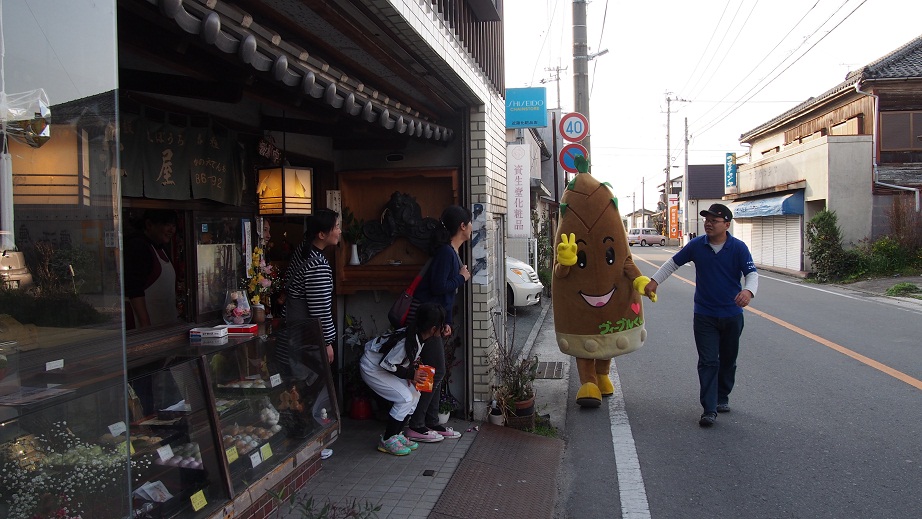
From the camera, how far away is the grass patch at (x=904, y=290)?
16.9 m

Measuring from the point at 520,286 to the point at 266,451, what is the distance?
9816 millimetres

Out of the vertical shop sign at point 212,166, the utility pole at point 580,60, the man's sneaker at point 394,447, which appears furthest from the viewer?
the utility pole at point 580,60

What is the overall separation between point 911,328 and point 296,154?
1129 cm

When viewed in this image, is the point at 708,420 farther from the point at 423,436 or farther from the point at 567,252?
the point at 423,436

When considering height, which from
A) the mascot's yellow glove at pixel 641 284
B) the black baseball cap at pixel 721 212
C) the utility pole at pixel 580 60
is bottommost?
the mascot's yellow glove at pixel 641 284

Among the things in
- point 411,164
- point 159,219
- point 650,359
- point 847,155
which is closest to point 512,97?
point 411,164

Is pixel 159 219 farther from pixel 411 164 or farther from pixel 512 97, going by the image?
pixel 512 97

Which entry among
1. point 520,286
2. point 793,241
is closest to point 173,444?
point 520,286

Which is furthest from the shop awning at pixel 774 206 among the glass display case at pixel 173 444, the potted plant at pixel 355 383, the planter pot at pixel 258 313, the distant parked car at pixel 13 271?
the distant parked car at pixel 13 271

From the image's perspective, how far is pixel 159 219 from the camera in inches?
193

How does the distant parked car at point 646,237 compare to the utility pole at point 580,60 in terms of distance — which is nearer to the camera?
the utility pole at point 580,60

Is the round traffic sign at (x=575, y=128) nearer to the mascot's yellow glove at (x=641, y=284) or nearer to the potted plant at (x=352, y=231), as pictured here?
the mascot's yellow glove at (x=641, y=284)

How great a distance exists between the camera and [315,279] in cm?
499

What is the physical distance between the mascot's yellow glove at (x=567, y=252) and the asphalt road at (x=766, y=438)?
163 cm
